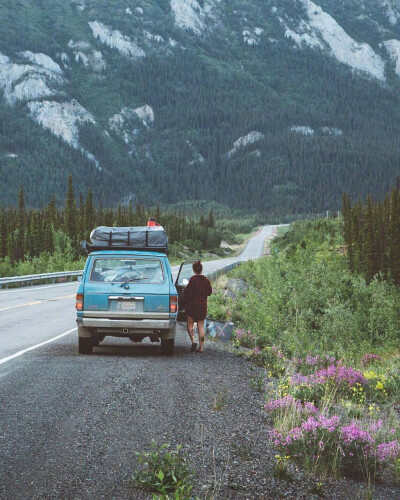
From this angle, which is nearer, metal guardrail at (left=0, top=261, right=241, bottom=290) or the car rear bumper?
the car rear bumper

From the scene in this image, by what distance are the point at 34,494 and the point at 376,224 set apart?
54.9 m

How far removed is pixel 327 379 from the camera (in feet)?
31.5

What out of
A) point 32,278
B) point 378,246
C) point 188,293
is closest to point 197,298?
point 188,293

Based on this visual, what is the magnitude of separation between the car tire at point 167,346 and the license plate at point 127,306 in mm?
1006

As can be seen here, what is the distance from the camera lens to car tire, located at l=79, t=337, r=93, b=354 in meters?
11.3

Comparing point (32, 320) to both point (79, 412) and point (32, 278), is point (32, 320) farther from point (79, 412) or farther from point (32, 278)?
point (32, 278)

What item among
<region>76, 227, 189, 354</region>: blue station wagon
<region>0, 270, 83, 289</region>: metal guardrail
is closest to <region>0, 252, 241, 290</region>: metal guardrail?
<region>0, 270, 83, 289</region>: metal guardrail

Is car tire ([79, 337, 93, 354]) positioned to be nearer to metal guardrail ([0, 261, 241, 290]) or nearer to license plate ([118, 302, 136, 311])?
license plate ([118, 302, 136, 311])

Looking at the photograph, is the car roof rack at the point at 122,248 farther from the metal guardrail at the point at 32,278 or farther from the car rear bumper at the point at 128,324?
the metal guardrail at the point at 32,278

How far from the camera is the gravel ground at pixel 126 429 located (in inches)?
204

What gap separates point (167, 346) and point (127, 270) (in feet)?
5.44

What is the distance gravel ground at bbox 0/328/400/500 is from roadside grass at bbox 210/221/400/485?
1.02 ft

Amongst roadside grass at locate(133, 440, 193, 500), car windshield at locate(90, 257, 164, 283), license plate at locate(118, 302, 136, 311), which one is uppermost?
car windshield at locate(90, 257, 164, 283)

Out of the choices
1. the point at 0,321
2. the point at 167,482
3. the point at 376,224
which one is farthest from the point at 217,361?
the point at 376,224
